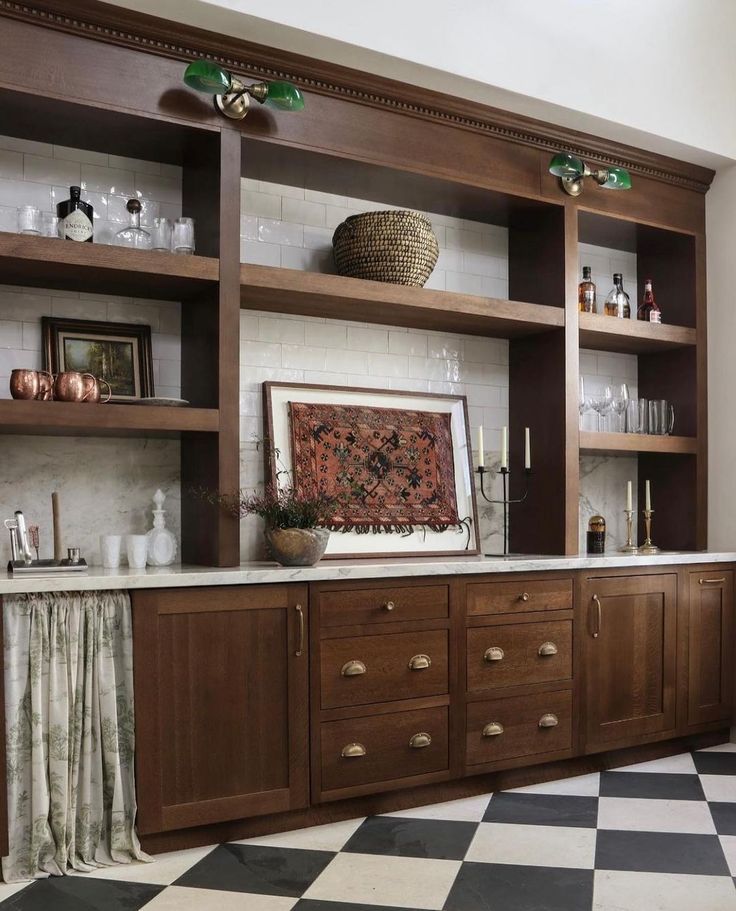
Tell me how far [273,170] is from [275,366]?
78cm

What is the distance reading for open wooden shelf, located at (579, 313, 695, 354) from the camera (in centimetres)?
417

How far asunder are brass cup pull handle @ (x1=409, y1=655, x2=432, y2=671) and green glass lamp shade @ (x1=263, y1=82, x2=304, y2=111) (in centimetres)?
201

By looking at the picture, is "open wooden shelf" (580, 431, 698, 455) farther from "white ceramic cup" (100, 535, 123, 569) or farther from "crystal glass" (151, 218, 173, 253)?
"white ceramic cup" (100, 535, 123, 569)

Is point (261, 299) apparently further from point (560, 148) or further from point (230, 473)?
point (560, 148)

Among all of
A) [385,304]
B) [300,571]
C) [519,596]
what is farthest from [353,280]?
[519,596]

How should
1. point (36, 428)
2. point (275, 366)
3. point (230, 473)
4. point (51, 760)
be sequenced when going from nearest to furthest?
point (51, 760) → point (36, 428) → point (230, 473) → point (275, 366)

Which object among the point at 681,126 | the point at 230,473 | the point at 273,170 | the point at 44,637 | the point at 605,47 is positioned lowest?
the point at 44,637

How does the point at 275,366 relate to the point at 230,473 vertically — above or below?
above

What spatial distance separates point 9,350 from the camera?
10.5 ft

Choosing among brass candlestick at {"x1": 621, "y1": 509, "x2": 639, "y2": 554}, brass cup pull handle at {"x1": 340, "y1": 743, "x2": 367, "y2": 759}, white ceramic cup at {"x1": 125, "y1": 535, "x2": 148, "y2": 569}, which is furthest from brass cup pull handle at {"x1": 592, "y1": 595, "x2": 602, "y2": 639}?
white ceramic cup at {"x1": 125, "y1": 535, "x2": 148, "y2": 569}

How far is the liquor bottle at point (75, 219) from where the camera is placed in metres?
3.09

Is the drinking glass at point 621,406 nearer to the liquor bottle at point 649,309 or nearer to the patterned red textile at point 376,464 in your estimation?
the liquor bottle at point 649,309

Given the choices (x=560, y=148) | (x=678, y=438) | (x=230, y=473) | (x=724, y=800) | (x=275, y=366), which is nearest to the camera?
(x=230, y=473)

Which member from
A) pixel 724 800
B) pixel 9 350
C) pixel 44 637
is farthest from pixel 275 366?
pixel 724 800
